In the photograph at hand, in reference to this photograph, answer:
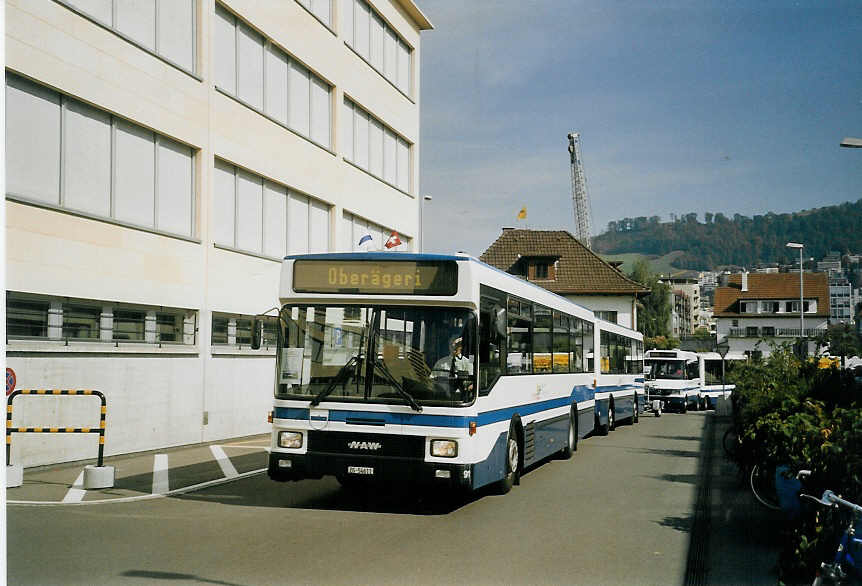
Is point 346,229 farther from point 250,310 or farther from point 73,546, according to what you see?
point 73,546

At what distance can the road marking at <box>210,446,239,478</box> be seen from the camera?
14.8 m

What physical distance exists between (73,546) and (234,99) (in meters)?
15.7

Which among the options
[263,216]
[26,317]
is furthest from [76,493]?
[263,216]

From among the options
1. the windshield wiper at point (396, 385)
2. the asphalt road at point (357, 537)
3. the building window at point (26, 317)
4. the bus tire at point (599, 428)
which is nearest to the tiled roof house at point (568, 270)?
the bus tire at point (599, 428)

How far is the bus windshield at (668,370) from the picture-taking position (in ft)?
139

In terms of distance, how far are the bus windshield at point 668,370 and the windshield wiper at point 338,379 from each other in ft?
109

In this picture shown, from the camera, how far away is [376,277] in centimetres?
1091

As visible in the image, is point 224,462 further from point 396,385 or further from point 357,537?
point 357,537

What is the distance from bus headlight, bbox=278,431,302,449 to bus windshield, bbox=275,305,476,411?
0.41 m

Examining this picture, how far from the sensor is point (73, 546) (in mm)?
8641

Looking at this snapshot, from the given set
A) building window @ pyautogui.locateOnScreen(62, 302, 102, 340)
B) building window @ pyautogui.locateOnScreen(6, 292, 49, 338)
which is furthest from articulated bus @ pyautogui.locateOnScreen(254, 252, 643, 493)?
building window @ pyautogui.locateOnScreen(62, 302, 102, 340)

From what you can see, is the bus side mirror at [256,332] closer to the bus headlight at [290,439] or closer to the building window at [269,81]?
the bus headlight at [290,439]

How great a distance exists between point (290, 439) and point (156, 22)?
12197mm

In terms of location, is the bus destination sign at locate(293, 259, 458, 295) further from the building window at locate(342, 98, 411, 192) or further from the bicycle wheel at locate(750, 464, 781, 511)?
the building window at locate(342, 98, 411, 192)
